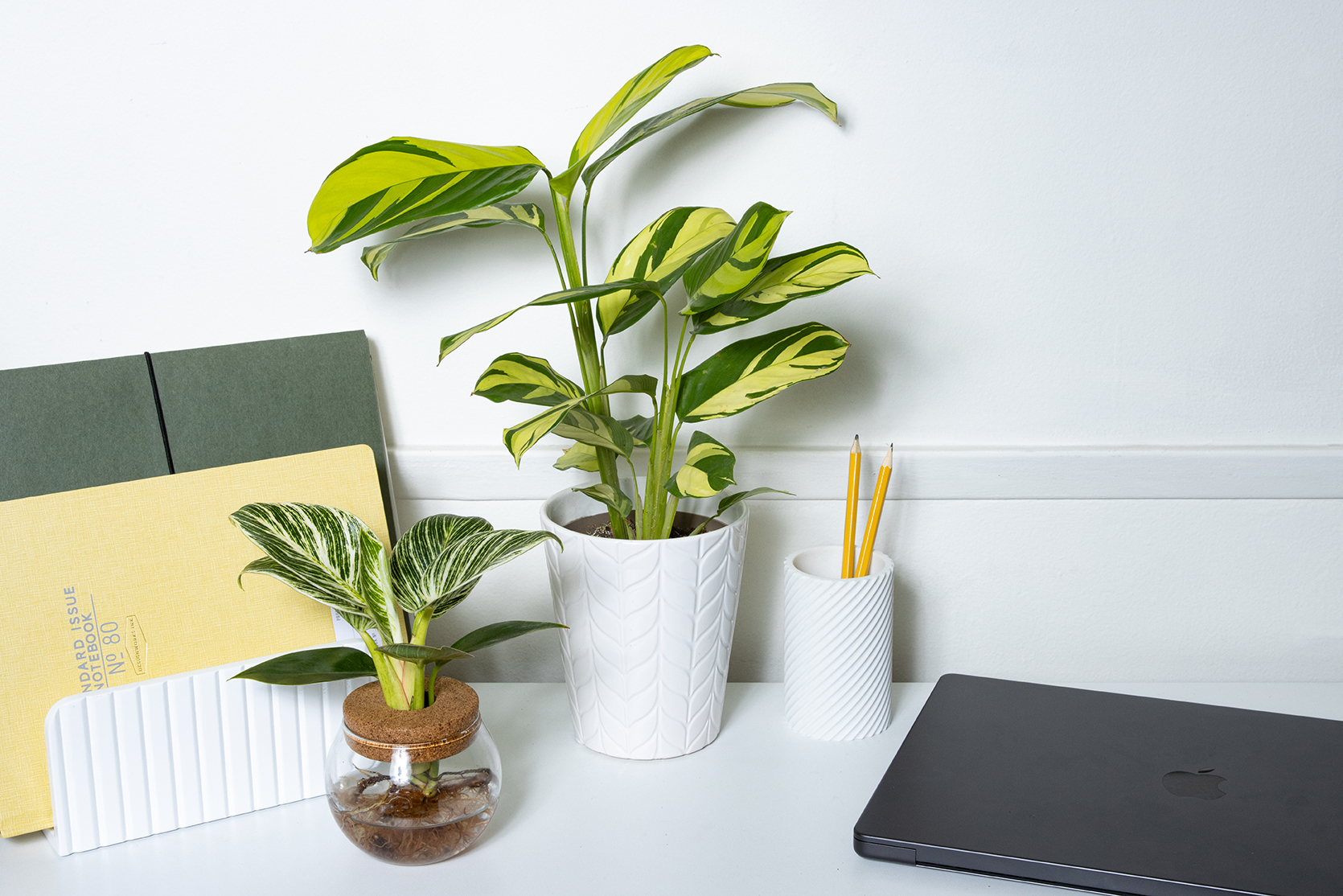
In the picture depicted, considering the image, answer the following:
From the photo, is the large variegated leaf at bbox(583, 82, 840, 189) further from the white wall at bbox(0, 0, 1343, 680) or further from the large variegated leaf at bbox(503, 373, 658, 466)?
the large variegated leaf at bbox(503, 373, 658, 466)

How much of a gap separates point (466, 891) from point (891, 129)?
0.67m

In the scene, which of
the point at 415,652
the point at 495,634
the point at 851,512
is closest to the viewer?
the point at 415,652

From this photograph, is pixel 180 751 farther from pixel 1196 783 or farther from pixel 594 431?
pixel 1196 783

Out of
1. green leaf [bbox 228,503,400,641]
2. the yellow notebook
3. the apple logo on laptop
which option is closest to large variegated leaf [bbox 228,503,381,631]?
green leaf [bbox 228,503,400,641]

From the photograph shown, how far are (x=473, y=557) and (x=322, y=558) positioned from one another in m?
0.10

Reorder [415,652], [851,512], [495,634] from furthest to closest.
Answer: [851,512], [495,634], [415,652]

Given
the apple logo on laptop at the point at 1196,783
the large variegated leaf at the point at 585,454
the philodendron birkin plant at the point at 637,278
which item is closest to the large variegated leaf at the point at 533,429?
the philodendron birkin plant at the point at 637,278

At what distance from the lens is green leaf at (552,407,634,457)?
63 centimetres

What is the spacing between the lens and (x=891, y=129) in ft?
2.52

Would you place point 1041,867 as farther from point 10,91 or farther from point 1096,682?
point 10,91

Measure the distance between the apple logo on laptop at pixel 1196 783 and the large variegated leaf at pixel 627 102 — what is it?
600mm

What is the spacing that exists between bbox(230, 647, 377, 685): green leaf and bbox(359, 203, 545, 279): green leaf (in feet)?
1.01

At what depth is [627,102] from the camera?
2.19 ft

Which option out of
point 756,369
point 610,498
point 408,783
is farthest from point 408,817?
point 756,369
